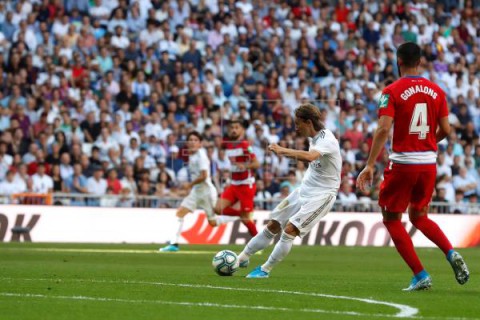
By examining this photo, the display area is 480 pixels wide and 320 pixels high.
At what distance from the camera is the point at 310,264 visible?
18688 mm

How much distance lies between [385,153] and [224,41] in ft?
18.5

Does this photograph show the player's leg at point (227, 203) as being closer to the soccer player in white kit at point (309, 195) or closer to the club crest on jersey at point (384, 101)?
the soccer player in white kit at point (309, 195)

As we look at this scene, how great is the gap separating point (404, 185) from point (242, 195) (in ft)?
37.1

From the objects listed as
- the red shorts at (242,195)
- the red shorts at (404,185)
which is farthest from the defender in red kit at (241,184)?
the red shorts at (404,185)

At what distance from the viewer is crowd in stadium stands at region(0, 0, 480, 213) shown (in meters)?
27.6

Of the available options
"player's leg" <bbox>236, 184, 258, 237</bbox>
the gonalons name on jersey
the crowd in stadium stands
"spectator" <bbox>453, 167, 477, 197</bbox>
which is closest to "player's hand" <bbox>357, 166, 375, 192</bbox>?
the gonalons name on jersey

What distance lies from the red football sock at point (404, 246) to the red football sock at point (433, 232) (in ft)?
0.66

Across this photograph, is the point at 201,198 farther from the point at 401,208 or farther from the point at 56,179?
the point at 401,208

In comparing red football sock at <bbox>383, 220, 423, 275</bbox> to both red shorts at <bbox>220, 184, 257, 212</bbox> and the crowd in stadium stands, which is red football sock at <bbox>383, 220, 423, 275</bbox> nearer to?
red shorts at <bbox>220, 184, 257, 212</bbox>

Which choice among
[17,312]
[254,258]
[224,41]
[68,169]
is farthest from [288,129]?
[17,312]

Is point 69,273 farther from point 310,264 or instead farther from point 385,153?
point 385,153

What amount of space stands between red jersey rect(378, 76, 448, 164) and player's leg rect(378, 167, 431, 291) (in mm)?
186

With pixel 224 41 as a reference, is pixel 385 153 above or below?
below

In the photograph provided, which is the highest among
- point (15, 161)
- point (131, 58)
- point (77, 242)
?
point (131, 58)
